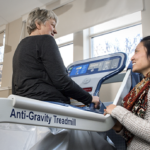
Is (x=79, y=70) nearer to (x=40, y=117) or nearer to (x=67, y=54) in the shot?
(x=40, y=117)

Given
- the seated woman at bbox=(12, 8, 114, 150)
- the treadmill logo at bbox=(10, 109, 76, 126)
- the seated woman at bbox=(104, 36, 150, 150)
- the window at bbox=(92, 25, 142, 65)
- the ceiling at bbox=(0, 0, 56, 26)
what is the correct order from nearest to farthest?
the treadmill logo at bbox=(10, 109, 76, 126), the seated woman at bbox=(104, 36, 150, 150), the seated woman at bbox=(12, 8, 114, 150), the window at bbox=(92, 25, 142, 65), the ceiling at bbox=(0, 0, 56, 26)

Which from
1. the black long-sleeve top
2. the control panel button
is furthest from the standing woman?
the control panel button

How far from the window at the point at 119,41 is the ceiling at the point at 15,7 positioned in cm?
120

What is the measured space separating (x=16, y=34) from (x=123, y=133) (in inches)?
141

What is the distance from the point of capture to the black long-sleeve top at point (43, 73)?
1066 mm

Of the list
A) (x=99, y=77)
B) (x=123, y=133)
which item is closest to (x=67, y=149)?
(x=123, y=133)

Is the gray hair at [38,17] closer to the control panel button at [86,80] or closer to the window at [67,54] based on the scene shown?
the control panel button at [86,80]

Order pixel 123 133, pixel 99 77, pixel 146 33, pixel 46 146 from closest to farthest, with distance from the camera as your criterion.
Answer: pixel 46 146, pixel 123 133, pixel 99 77, pixel 146 33

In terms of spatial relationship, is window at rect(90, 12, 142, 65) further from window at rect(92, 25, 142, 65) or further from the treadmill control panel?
the treadmill control panel

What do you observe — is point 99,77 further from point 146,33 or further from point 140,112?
point 146,33

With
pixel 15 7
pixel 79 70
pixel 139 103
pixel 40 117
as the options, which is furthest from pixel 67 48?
pixel 40 117

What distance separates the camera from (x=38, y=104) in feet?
2.07

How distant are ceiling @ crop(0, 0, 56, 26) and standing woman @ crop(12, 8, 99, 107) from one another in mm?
2666

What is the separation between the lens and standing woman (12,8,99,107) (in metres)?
1.07
